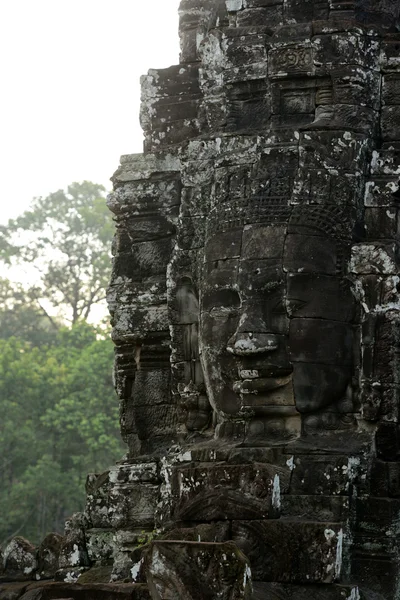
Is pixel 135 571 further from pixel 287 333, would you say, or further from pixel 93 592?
pixel 287 333

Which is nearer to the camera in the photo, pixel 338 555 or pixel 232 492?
pixel 338 555

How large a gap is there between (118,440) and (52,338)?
13.1m

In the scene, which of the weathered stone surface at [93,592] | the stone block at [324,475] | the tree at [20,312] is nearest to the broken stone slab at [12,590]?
the weathered stone surface at [93,592]

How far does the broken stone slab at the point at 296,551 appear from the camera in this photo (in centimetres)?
1049

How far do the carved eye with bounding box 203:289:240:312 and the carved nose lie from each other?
0.39 m

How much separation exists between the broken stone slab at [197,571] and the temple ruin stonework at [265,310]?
0.49 feet

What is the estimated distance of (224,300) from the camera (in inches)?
481

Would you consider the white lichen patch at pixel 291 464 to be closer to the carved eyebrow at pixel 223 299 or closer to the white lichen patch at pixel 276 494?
the white lichen patch at pixel 276 494

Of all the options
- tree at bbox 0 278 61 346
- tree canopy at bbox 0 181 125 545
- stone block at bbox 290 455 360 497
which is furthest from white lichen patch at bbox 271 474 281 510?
tree at bbox 0 278 61 346

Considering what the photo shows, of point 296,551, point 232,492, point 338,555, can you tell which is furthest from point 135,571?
point 338,555

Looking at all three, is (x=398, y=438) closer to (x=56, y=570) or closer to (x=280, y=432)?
(x=280, y=432)

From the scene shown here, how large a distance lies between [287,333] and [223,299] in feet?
2.05

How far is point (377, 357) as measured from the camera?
468 inches

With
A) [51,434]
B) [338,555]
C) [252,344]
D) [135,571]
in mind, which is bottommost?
[135,571]
